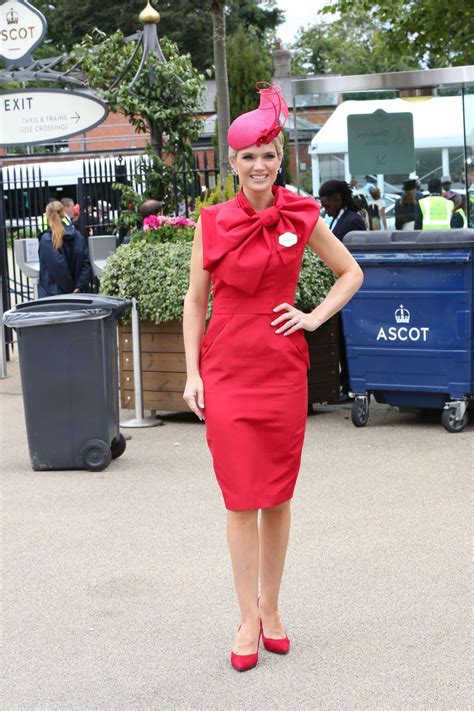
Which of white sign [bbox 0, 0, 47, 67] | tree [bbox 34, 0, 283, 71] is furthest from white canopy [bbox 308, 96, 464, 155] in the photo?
tree [bbox 34, 0, 283, 71]

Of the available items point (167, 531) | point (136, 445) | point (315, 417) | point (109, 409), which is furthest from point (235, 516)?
point (315, 417)

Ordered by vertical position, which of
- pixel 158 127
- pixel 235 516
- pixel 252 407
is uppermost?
pixel 158 127

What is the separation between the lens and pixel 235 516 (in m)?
4.22

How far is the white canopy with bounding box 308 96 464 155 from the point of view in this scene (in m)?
10.4

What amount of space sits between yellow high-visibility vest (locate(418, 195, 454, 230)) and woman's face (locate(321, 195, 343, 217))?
44.7 inches

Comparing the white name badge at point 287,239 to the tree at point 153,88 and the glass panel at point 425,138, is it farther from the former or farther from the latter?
the tree at point 153,88

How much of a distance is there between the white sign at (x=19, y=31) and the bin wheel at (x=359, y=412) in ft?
17.0

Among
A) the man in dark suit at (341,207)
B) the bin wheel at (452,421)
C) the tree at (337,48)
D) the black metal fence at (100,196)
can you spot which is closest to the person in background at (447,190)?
the man in dark suit at (341,207)

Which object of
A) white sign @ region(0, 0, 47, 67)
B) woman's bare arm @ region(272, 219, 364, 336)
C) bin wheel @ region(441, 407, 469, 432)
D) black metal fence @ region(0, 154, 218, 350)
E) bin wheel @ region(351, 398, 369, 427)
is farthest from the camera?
black metal fence @ region(0, 154, 218, 350)

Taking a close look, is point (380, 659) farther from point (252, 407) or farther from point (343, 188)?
point (343, 188)

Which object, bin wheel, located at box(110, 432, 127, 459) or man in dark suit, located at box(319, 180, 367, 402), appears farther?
man in dark suit, located at box(319, 180, 367, 402)

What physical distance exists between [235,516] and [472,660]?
995 mm

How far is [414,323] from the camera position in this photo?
868cm

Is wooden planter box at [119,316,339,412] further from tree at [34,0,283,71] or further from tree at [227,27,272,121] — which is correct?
tree at [34,0,283,71]
